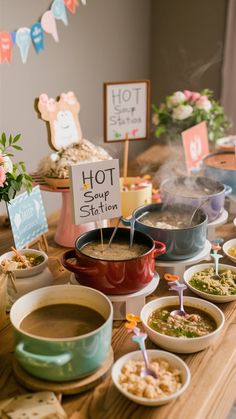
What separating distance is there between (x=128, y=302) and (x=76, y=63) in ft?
6.95

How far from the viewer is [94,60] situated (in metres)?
3.21

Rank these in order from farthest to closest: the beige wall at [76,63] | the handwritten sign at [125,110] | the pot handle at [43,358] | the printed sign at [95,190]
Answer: the beige wall at [76,63] < the handwritten sign at [125,110] < the printed sign at [95,190] < the pot handle at [43,358]

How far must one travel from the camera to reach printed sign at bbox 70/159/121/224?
1346 mm

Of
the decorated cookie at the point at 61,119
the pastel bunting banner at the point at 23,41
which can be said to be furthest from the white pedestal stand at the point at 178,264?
the pastel bunting banner at the point at 23,41

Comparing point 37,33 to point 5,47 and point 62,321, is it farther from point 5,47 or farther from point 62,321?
point 62,321

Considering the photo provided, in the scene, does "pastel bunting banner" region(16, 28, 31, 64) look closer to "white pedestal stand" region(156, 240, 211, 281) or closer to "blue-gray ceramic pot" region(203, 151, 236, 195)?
"blue-gray ceramic pot" region(203, 151, 236, 195)

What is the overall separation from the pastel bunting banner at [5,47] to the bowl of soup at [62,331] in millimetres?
1563

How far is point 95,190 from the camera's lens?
4.50 feet

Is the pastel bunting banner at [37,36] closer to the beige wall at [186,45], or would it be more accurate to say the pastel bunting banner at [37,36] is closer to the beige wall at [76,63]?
the beige wall at [76,63]

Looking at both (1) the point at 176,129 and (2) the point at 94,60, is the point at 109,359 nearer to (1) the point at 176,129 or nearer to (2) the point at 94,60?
(1) the point at 176,129

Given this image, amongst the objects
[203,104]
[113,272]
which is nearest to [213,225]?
[113,272]

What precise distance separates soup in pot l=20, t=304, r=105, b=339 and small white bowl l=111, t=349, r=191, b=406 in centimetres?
10

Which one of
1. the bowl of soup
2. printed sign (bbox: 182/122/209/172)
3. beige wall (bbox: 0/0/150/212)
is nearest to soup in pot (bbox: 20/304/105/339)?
the bowl of soup

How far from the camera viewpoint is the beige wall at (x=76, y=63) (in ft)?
8.61
